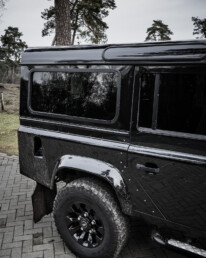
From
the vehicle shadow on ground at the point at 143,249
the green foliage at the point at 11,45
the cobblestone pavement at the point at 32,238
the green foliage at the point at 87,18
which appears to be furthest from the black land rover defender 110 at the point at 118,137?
the green foliage at the point at 11,45

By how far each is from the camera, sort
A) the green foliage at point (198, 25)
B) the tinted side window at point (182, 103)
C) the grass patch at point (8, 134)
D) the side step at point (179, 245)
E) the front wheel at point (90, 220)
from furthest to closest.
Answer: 1. the green foliage at point (198, 25)
2. the grass patch at point (8, 134)
3. the front wheel at point (90, 220)
4. the side step at point (179, 245)
5. the tinted side window at point (182, 103)

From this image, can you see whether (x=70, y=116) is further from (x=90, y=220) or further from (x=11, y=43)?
(x=11, y=43)

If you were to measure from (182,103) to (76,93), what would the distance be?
3.90 ft

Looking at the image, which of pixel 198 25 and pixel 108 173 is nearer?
pixel 108 173

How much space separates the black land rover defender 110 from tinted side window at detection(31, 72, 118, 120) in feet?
0.04

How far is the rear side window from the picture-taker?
82.1 inches

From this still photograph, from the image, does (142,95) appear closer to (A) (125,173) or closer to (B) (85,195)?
(A) (125,173)

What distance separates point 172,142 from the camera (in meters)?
2.25

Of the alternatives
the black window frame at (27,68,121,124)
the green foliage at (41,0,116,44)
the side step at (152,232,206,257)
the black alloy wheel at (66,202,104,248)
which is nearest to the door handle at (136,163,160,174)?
the black window frame at (27,68,121,124)

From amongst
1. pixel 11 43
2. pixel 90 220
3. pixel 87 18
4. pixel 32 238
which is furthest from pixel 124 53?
pixel 11 43

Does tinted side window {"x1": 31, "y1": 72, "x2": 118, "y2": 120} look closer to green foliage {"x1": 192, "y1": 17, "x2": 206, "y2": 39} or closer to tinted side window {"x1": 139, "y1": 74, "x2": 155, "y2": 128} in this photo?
tinted side window {"x1": 139, "y1": 74, "x2": 155, "y2": 128}

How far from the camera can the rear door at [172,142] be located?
212cm

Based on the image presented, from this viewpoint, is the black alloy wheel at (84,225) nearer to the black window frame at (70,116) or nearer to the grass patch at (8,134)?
A: the black window frame at (70,116)

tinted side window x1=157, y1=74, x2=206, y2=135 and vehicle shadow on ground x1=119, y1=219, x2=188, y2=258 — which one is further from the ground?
tinted side window x1=157, y1=74, x2=206, y2=135
